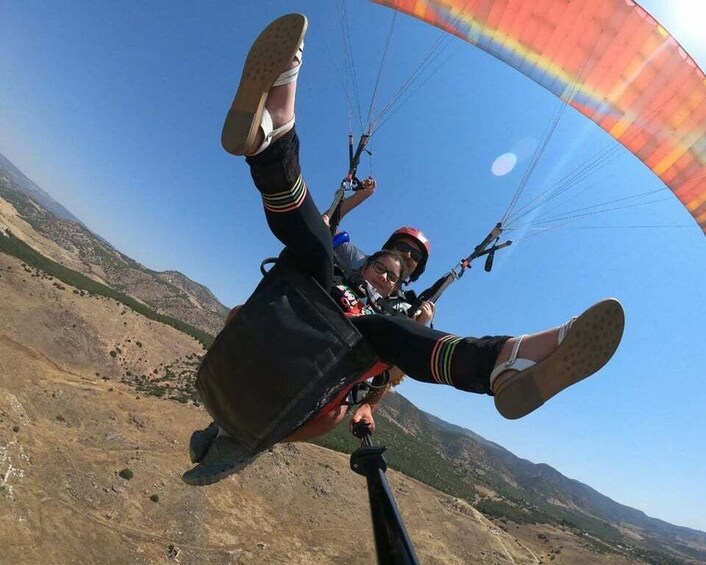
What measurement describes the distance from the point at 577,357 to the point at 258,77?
2062mm

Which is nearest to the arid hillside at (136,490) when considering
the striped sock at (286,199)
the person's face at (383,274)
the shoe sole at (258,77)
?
the person's face at (383,274)

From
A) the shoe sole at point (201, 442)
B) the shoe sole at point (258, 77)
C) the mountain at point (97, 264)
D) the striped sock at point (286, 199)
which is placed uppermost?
the shoe sole at point (258, 77)

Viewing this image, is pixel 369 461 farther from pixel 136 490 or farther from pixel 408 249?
pixel 136 490

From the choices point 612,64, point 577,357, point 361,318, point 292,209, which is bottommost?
point 361,318

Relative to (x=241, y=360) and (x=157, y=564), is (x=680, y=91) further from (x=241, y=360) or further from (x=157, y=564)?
(x=157, y=564)

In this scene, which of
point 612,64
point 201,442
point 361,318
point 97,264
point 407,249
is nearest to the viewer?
point 361,318

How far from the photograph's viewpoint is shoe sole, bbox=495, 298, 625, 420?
6.74 feet

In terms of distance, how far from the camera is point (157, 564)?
12078 mm

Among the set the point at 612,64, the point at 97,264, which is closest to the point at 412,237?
the point at 612,64

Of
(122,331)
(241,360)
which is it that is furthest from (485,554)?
(122,331)

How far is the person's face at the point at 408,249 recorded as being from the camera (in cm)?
450

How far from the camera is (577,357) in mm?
2057

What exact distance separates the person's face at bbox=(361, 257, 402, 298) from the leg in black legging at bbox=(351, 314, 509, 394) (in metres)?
1.45

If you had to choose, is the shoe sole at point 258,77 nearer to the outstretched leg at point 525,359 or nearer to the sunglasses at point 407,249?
the outstretched leg at point 525,359
